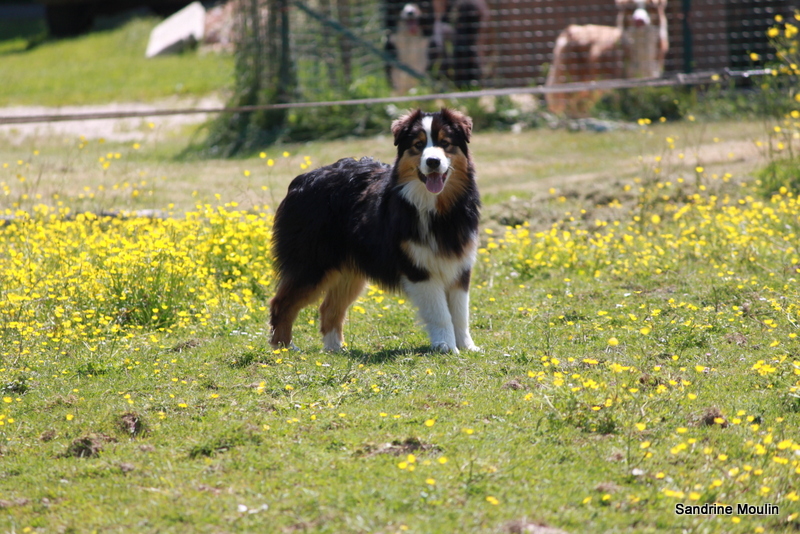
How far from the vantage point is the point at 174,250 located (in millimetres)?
6398

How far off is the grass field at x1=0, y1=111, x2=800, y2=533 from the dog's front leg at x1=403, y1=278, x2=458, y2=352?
15 cm

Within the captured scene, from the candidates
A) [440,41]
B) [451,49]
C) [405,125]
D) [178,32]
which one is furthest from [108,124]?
[405,125]

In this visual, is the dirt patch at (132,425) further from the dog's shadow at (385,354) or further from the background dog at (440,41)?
the background dog at (440,41)

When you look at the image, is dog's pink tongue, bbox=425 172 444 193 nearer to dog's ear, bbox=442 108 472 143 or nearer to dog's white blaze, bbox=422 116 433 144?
dog's white blaze, bbox=422 116 433 144

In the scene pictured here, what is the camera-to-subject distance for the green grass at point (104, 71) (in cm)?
1648

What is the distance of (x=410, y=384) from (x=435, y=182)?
3.97 ft

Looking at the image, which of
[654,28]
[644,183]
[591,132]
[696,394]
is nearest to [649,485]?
[696,394]

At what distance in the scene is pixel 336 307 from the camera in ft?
18.9

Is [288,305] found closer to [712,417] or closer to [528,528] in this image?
[712,417]

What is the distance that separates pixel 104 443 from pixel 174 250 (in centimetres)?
248

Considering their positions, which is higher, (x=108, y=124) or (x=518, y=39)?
(x=518, y=39)

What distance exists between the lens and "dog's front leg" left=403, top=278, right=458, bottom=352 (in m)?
5.35

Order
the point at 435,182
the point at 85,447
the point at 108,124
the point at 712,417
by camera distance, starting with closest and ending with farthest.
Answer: the point at 85,447 < the point at 712,417 < the point at 435,182 < the point at 108,124

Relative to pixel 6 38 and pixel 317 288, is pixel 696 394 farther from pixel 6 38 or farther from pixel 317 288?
pixel 6 38
